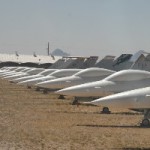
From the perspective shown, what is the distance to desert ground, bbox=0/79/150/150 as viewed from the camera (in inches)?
631

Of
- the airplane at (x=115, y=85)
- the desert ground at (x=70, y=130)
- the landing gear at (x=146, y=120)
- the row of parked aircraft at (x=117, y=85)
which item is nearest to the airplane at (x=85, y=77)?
the row of parked aircraft at (x=117, y=85)

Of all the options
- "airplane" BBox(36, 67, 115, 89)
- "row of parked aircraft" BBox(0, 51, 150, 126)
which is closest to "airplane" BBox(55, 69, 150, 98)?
"row of parked aircraft" BBox(0, 51, 150, 126)

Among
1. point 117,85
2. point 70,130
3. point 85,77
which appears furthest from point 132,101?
point 85,77

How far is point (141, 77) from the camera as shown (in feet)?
86.2

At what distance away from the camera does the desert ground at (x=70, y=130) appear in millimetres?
16031

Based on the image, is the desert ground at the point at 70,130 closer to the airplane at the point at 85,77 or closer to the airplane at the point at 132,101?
the airplane at the point at 132,101

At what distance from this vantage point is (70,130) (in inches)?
762

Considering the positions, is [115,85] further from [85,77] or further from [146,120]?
[146,120]

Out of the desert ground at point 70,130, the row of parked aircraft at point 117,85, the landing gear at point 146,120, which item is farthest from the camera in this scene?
the landing gear at point 146,120

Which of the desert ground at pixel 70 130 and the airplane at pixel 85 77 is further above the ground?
the desert ground at pixel 70 130

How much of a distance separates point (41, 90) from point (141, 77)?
2264cm

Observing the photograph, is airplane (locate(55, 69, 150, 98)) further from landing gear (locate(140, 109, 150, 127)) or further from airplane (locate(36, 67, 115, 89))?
landing gear (locate(140, 109, 150, 127))

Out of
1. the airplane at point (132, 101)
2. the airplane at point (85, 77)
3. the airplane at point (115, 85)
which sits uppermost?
the airplane at point (132, 101)

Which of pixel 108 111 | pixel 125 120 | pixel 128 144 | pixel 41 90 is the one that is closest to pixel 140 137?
pixel 128 144
